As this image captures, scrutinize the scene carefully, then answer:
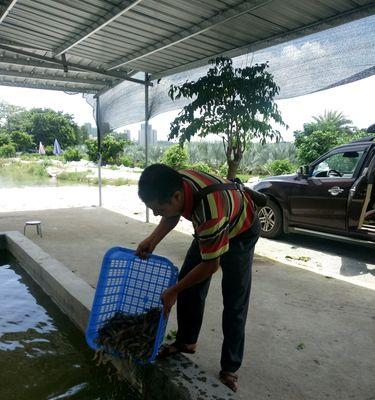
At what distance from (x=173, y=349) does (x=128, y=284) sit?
563 millimetres

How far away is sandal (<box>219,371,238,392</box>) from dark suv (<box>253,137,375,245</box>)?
3.99 meters

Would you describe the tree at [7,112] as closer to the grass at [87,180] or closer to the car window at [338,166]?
the grass at [87,180]

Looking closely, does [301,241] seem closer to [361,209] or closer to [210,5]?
[361,209]

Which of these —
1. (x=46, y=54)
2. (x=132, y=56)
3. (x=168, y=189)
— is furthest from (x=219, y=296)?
(x=46, y=54)

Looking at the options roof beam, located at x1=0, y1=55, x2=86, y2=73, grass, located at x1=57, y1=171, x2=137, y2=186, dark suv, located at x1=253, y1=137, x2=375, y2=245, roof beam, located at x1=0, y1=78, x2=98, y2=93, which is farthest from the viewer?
grass, located at x1=57, y1=171, x2=137, y2=186

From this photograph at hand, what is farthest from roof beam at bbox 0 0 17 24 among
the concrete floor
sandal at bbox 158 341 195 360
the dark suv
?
the dark suv

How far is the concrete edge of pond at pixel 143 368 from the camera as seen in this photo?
2.16m

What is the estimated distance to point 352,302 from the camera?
13.2 ft

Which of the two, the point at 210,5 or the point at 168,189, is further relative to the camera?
the point at 210,5

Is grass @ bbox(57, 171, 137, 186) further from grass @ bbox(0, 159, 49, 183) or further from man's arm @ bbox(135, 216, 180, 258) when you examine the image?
man's arm @ bbox(135, 216, 180, 258)

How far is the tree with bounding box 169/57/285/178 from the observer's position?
520cm

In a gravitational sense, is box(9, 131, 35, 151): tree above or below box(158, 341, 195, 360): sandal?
above

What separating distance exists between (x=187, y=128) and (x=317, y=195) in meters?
2.53

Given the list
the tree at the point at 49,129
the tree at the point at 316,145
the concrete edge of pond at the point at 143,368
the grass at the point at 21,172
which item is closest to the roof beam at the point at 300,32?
the concrete edge of pond at the point at 143,368
